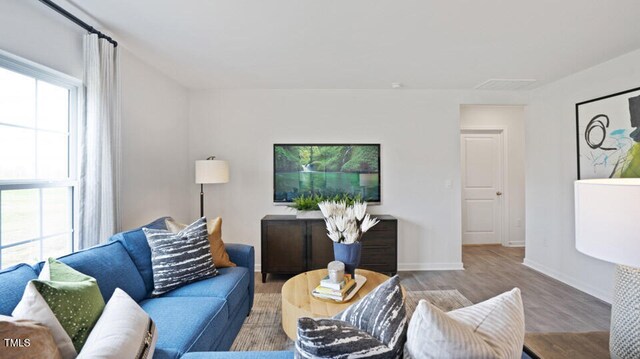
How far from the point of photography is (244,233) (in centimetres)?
397

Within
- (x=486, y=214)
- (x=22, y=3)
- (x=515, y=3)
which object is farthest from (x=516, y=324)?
(x=486, y=214)

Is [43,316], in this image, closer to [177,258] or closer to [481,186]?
[177,258]

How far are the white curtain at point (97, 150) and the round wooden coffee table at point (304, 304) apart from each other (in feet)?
5.04

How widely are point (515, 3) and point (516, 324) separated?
2.13m

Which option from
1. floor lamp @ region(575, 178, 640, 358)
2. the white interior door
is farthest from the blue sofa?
the white interior door

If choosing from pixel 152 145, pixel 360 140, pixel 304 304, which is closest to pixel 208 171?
pixel 152 145

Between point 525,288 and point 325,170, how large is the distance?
279 centimetres

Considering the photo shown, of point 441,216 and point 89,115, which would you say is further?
point 441,216

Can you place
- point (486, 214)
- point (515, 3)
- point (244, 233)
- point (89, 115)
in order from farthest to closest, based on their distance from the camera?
point (486, 214)
point (244, 233)
point (89, 115)
point (515, 3)

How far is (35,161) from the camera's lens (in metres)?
1.93

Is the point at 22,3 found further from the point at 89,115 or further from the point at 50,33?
the point at 89,115

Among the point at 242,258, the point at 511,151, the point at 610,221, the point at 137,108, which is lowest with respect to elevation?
the point at 242,258

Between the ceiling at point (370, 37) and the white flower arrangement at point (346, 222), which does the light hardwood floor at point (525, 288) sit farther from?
the ceiling at point (370, 37)

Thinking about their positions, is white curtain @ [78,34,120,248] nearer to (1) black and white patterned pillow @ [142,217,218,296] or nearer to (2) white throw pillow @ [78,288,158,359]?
(1) black and white patterned pillow @ [142,217,218,296]
